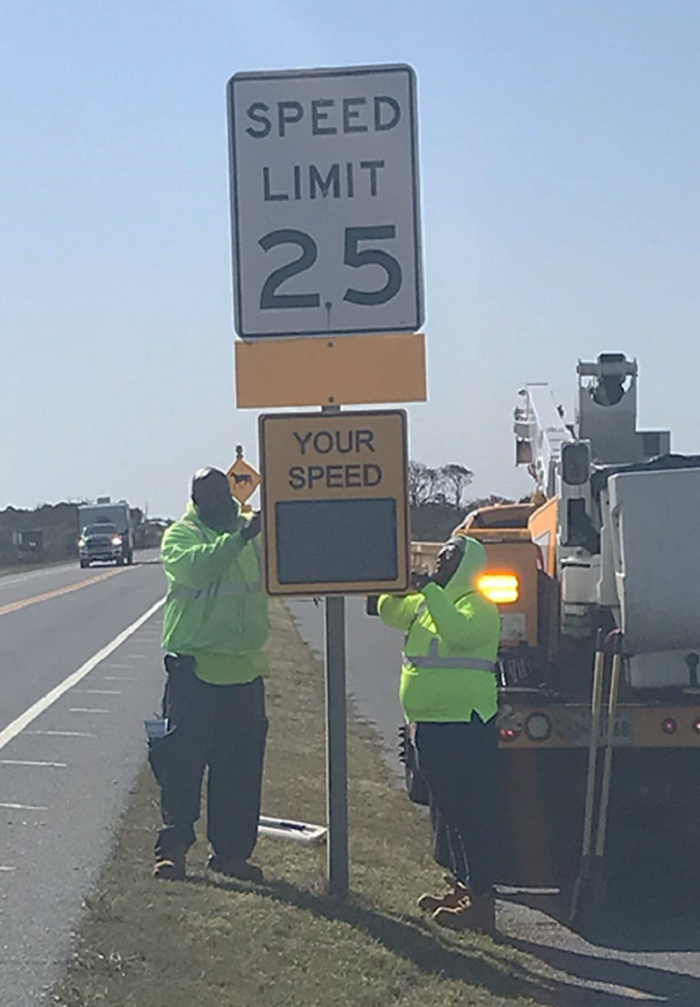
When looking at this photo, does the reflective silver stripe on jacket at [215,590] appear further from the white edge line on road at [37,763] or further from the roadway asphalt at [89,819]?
the white edge line on road at [37,763]

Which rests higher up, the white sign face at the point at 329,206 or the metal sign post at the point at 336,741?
the white sign face at the point at 329,206

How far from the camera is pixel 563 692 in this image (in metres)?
8.75

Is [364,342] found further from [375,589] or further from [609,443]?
[609,443]

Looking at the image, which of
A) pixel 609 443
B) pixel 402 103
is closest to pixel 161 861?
pixel 402 103

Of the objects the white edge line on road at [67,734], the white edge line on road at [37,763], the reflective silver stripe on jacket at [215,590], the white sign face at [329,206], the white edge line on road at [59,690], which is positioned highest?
the white sign face at [329,206]

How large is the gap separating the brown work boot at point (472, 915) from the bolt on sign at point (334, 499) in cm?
153

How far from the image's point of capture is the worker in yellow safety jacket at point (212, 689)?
25.5ft

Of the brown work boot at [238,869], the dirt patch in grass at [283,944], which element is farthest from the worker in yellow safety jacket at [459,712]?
the brown work boot at [238,869]

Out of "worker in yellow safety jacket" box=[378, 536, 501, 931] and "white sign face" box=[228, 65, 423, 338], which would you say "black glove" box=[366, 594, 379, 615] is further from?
"white sign face" box=[228, 65, 423, 338]

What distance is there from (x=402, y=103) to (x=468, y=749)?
9.52 feet

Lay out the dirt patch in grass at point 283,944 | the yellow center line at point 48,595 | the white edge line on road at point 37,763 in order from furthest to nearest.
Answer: the yellow center line at point 48,595, the white edge line on road at point 37,763, the dirt patch in grass at point 283,944

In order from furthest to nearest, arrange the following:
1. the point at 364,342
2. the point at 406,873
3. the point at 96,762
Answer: the point at 96,762 → the point at 406,873 → the point at 364,342

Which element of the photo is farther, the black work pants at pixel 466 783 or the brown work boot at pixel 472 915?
the black work pants at pixel 466 783

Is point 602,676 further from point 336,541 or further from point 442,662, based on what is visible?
point 336,541
